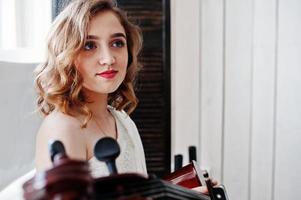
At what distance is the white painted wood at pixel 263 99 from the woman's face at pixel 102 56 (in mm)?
869

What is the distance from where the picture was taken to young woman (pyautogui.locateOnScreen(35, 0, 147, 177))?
796mm

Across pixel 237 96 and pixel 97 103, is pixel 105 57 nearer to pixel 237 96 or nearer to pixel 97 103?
pixel 97 103

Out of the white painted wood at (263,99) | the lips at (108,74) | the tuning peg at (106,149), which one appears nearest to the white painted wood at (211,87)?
the white painted wood at (263,99)

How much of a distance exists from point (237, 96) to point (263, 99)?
0.35 feet

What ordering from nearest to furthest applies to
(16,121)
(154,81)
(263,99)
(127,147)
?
1. (127,147)
2. (16,121)
3. (154,81)
4. (263,99)

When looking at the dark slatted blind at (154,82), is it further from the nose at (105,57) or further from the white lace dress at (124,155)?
the nose at (105,57)

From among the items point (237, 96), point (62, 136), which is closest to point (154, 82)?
point (237, 96)

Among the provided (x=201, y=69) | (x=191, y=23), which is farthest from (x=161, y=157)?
(x=191, y=23)

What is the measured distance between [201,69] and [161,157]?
410 mm

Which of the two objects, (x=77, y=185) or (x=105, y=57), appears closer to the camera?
(x=77, y=185)

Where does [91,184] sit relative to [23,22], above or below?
below

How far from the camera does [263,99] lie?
159cm

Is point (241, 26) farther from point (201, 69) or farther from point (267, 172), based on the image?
point (267, 172)

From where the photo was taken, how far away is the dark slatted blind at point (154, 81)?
4.73 ft
